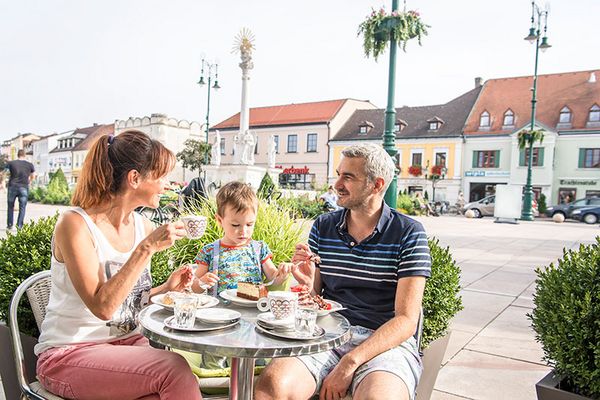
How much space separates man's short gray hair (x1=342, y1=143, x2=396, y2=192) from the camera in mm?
2432

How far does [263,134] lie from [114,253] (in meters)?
47.2

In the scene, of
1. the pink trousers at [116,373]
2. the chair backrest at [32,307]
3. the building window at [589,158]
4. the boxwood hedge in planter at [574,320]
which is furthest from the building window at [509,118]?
the pink trousers at [116,373]

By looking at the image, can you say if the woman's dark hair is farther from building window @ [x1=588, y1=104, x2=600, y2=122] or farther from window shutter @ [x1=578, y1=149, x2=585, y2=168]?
building window @ [x1=588, y1=104, x2=600, y2=122]

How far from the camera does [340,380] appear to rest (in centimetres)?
197

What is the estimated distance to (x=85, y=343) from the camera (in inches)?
72.8

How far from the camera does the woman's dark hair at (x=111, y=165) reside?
6.39ft

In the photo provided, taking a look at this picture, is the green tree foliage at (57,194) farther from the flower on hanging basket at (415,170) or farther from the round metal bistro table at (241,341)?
the flower on hanging basket at (415,170)

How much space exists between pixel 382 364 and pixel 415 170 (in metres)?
38.5

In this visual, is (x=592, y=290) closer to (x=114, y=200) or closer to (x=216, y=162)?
(x=114, y=200)

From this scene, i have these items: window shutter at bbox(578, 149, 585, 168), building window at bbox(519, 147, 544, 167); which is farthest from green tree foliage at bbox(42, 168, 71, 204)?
window shutter at bbox(578, 149, 585, 168)

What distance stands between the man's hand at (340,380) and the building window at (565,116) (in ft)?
129

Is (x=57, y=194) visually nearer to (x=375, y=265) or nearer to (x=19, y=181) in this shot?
(x=19, y=181)

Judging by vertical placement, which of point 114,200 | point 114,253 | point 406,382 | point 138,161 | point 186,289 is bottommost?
point 406,382

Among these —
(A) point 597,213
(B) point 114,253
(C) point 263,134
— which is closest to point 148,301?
(B) point 114,253
